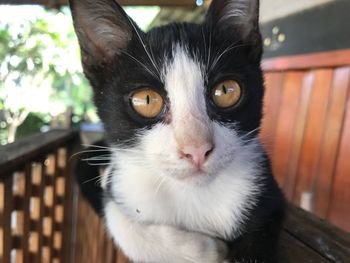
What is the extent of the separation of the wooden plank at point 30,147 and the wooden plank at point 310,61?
27.1 inches

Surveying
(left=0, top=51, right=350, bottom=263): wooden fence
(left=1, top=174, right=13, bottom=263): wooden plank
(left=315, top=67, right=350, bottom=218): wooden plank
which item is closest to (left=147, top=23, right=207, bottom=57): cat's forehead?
(left=0, top=51, right=350, bottom=263): wooden fence

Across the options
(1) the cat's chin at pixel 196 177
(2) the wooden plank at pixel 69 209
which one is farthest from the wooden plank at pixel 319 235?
(2) the wooden plank at pixel 69 209

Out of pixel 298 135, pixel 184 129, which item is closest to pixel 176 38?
pixel 184 129

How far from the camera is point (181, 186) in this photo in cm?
77

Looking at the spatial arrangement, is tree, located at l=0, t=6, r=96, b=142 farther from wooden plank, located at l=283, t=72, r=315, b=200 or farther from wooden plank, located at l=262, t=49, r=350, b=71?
wooden plank, located at l=283, t=72, r=315, b=200

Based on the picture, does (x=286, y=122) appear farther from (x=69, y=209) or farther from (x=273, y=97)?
(x=69, y=209)

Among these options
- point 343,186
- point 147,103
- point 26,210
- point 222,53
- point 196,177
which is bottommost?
point 26,210

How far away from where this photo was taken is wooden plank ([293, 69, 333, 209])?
1270 millimetres

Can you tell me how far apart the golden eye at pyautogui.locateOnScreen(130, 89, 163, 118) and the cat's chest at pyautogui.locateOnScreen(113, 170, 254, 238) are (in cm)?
15

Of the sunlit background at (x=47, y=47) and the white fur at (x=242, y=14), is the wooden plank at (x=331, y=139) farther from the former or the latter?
the white fur at (x=242, y=14)

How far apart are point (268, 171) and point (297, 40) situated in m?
0.73

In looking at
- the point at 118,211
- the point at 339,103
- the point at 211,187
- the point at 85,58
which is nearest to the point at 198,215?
the point at 211,187

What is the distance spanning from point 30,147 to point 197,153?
→ 0.58 m

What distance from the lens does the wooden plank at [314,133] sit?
4.17ft
